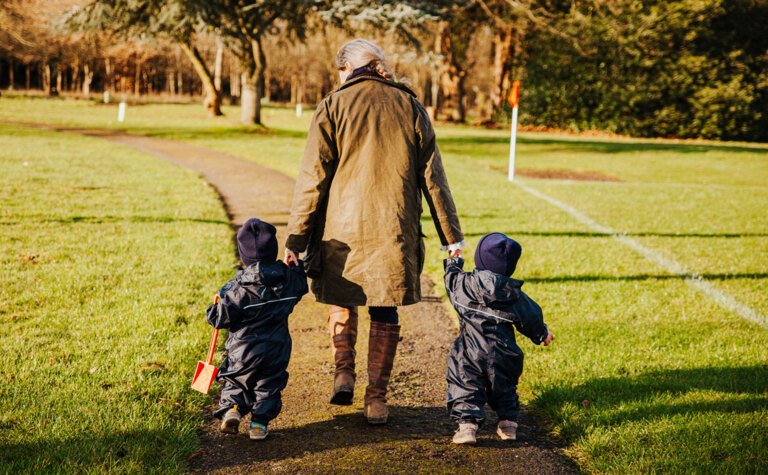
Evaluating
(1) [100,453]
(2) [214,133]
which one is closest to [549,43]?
(2) [214,133]

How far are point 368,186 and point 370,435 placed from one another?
133 cm

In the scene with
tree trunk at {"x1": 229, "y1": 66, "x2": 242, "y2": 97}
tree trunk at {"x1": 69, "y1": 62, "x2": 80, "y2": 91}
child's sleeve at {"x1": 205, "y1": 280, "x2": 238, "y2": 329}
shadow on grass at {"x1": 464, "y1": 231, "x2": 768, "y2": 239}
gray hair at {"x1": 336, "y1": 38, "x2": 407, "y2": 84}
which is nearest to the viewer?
child's sleeve at {"x1": 205, "y1": 280, "x2": 238, "y2": 329}

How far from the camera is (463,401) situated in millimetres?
3410

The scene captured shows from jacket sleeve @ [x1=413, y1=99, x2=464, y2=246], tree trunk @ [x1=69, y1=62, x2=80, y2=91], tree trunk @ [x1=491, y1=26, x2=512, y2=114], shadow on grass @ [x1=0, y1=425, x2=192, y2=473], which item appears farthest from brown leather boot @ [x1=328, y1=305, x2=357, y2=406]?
tree trunk @ [x1=69, y1=62, x2=80, y2=91]

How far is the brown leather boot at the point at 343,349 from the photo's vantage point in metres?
3.81

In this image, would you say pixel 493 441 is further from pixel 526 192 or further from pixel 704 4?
pixel 704 4

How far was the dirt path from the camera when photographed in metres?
3.18

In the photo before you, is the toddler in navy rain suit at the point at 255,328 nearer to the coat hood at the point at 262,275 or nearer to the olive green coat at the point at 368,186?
the coat hood at the point at 262,275

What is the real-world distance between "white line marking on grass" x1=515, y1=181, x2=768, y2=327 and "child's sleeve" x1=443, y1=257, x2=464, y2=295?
11.8ft

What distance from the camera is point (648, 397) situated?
399 cm

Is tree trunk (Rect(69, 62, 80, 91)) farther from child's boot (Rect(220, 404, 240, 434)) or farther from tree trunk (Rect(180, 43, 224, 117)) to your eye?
child's boot (Rect(220, 404, 240, 434))

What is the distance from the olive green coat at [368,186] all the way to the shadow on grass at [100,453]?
43.7 inches

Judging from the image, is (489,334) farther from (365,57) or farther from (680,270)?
(680,270)

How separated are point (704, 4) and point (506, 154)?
630 inches
